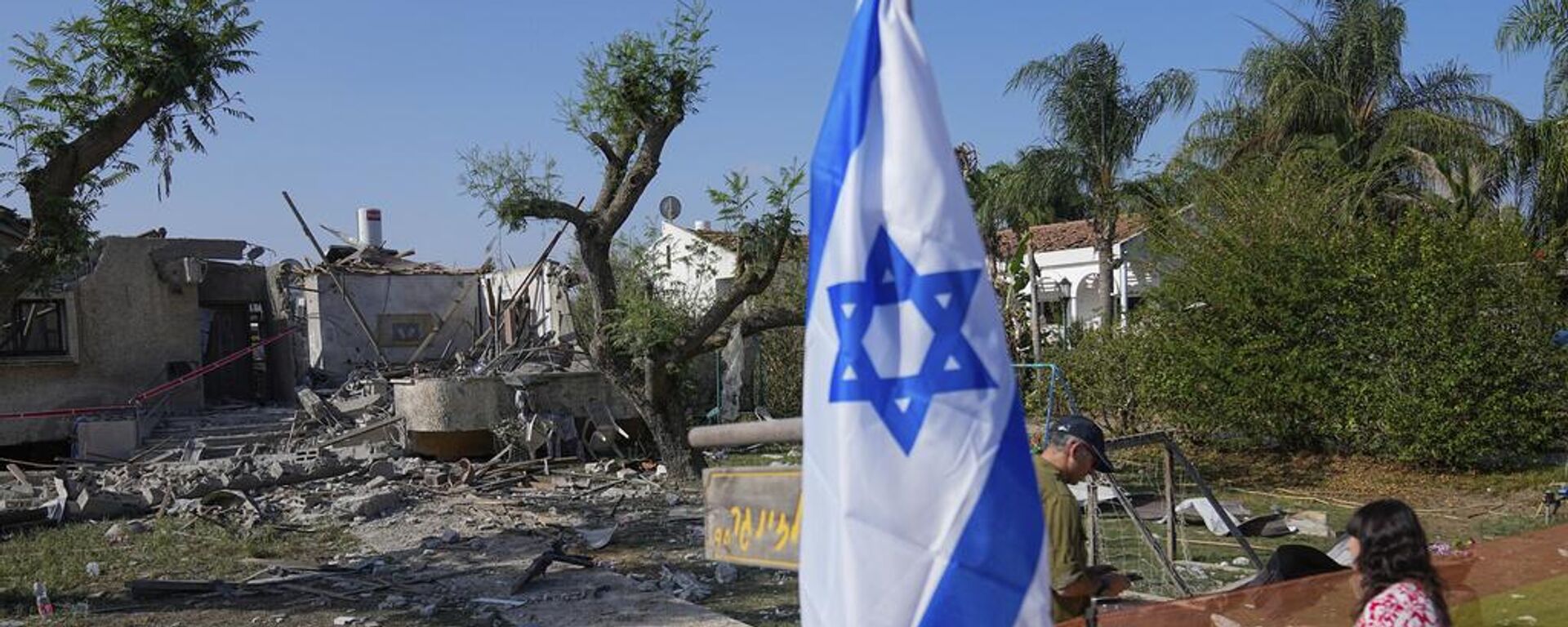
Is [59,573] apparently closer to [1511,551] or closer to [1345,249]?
[1511,551]

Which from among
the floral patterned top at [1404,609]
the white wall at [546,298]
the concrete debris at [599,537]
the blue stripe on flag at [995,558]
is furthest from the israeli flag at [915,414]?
the white wall at [546,298]

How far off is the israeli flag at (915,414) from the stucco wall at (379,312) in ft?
80.7

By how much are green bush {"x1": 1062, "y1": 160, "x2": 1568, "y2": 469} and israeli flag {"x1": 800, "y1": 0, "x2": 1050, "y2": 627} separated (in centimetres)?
1346

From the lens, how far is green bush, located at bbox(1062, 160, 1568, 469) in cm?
1390

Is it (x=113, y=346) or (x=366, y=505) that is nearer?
(x=366, y=505)

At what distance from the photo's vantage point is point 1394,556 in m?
3.47

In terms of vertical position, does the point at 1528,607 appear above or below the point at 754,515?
below

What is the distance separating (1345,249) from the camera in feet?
49.0

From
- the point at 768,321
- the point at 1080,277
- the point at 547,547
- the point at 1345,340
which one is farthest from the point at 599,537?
the point at 1080,277

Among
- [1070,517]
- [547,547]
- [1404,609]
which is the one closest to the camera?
[1404,609]

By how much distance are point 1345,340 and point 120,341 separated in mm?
19317

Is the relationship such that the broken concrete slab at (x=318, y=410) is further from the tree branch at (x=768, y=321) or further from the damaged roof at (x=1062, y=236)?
the damaged roof at (x=1062, y=236)

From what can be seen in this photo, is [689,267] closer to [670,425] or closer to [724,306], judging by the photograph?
[670,425]

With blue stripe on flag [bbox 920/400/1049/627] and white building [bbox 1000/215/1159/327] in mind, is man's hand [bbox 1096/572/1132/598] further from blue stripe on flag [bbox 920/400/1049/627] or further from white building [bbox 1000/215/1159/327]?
white building [bbox 1000/215/1159/327]
